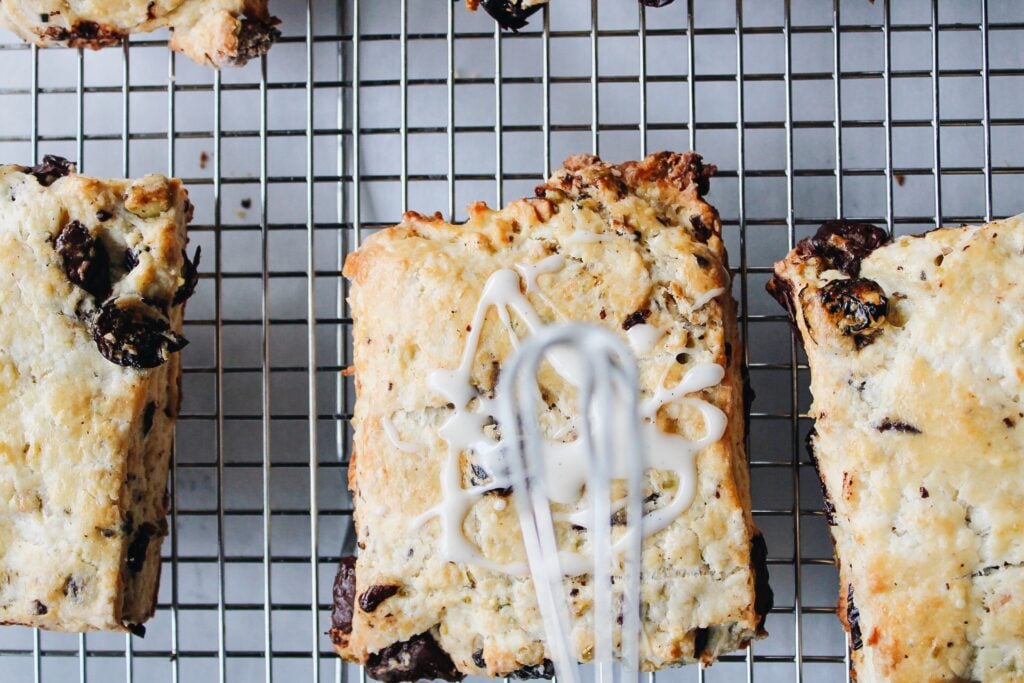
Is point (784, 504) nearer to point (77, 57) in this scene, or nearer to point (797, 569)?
point (797, 569)

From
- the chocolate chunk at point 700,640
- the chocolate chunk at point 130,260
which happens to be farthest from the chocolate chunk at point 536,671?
the chocolate chunk at point 130,260

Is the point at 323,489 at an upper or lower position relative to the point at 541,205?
lower

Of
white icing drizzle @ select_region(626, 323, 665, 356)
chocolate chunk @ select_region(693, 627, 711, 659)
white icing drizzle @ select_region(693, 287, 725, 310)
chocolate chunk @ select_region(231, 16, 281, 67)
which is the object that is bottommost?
chocolate chunk @ select_region(693, 627, 711, 659)

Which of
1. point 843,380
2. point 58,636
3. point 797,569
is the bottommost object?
point 58,636

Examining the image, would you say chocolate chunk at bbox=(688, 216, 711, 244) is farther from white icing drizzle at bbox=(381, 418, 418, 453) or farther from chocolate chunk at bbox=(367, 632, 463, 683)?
chocolate chunk at bbox=(367, 632, 463, 683)

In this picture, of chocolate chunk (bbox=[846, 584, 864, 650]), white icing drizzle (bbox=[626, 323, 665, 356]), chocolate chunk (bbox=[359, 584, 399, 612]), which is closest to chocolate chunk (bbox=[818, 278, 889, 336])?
white icing drizzle (bbox=[626, 323, 665, 356])

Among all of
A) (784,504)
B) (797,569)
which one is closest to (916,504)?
(797,569)
